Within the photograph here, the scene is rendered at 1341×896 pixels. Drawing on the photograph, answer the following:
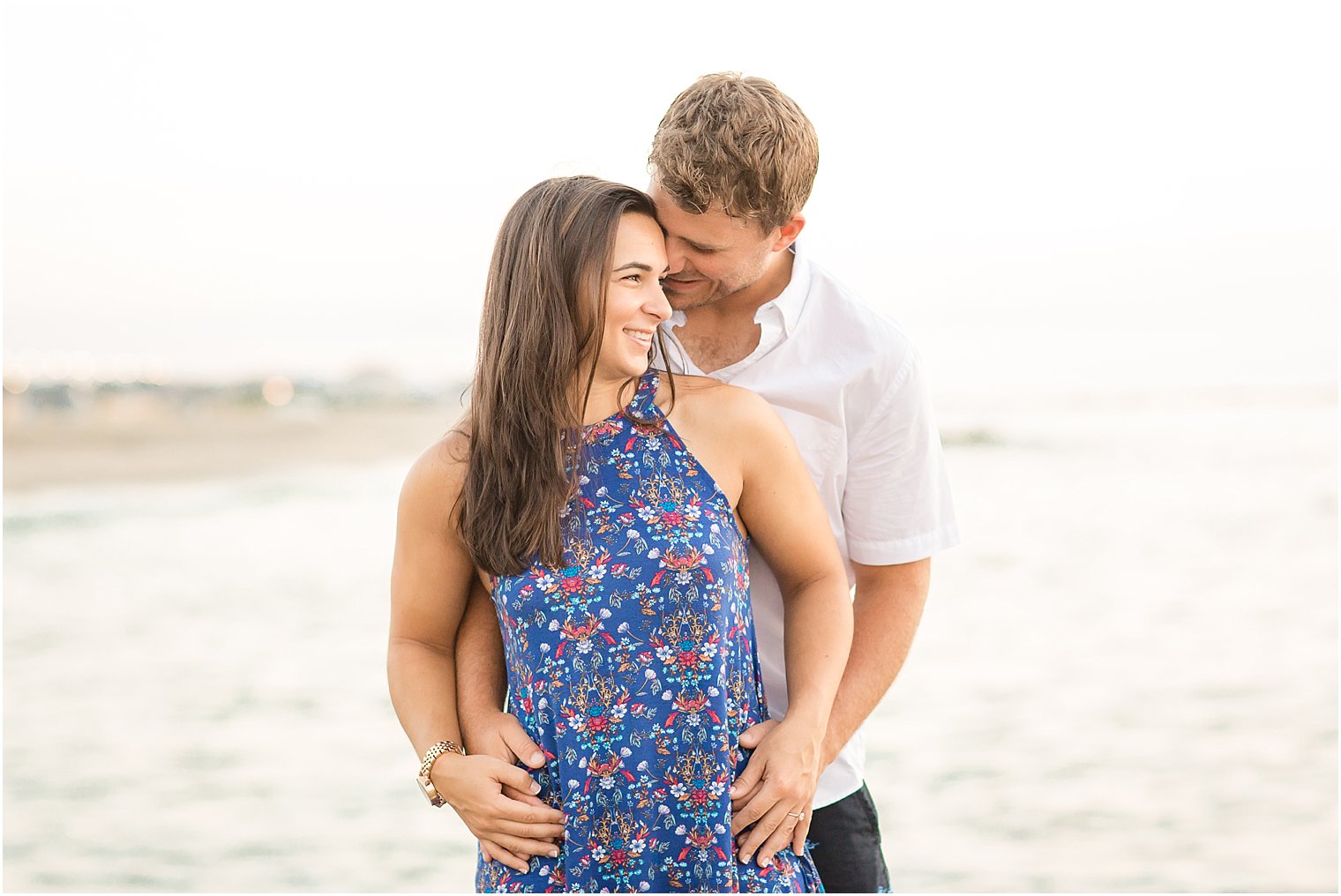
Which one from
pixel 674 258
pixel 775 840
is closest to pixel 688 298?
pixel 674 258

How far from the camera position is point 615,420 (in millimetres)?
1958

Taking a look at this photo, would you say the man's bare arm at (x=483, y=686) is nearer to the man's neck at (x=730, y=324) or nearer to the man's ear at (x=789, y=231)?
the man's neck at (x=730, y=324)

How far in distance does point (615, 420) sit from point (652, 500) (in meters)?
0.16

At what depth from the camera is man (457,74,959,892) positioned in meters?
2.00

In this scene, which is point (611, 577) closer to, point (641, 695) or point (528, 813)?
point (641, 695)

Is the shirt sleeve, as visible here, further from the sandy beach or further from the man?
the sandy beach

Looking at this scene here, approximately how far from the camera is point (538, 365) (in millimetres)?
1900

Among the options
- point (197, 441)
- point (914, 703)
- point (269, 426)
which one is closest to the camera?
point (914, 703)

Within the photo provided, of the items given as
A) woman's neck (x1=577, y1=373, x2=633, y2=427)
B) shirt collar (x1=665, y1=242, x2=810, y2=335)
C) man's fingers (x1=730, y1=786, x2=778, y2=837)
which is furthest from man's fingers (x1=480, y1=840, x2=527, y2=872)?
shirt collar (x1=665, y1=242, x2=810, y2=335)

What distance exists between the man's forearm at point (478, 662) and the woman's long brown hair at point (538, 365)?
153 millimetres

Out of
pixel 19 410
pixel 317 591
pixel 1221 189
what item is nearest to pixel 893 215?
pixel 1221 189

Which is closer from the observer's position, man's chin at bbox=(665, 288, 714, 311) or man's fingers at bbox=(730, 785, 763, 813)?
man's fingers at bbox=(730, 785, 763, 813)

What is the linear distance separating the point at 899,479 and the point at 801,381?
0.79ft

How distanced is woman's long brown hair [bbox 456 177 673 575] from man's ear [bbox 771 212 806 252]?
26 centimetres
